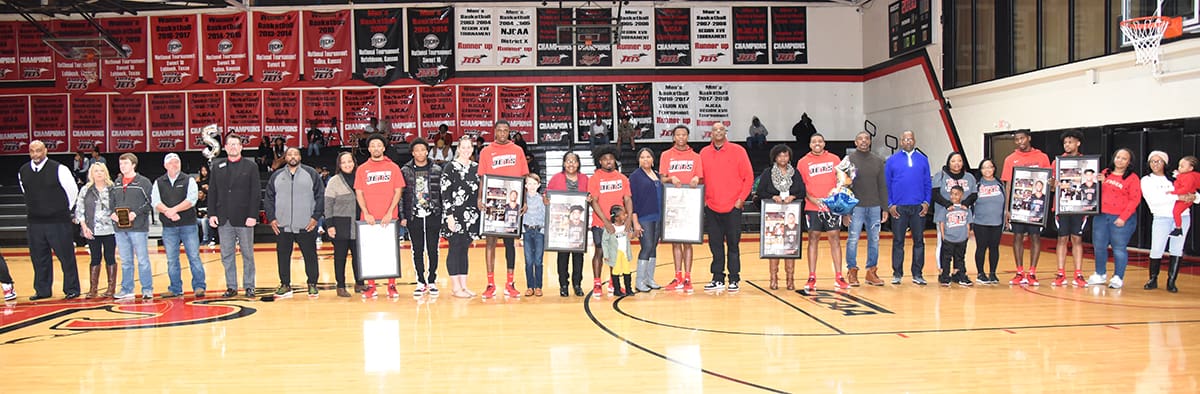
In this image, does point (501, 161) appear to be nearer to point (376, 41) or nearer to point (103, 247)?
point (103, 247)

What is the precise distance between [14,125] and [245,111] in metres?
5.88

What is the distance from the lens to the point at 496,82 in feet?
71.4

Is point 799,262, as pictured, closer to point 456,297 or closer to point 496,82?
point 456,297

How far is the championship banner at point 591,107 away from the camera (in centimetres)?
2200

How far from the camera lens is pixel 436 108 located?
21.6 metres

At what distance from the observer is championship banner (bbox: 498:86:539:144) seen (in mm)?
21797

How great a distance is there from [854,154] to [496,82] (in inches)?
565

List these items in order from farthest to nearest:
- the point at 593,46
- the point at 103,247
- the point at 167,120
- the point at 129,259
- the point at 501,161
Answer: the point at 167,120 < the point at 593,46 < the point at 103,247 < the point at 129,259 < the point at 501,161

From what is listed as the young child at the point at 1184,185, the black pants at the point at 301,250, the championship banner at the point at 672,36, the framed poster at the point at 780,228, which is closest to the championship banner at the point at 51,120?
the championship banner at the point at 672,36

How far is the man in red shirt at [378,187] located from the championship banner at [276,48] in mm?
14681

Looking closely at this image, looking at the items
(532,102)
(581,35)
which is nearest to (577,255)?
(581,35)

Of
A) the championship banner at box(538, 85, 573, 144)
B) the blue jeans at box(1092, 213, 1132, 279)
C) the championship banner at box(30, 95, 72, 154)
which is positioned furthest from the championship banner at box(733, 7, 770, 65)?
the championship banner at box(30, 95, 72, 154)

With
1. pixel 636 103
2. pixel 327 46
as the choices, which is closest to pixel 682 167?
pixel 636 103

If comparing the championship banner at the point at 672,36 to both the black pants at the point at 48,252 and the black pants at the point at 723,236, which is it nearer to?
the black pants at the point at 723,236
